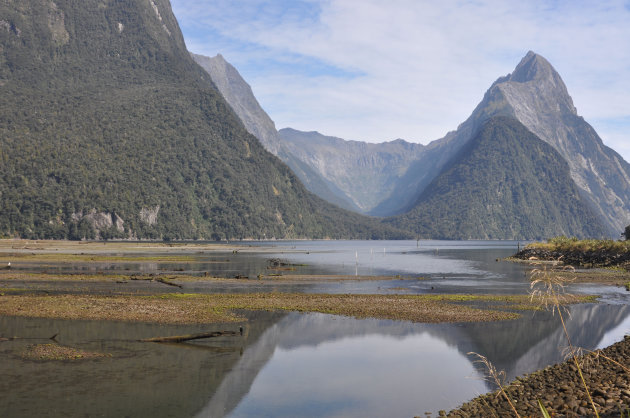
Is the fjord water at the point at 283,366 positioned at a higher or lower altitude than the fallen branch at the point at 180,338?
lower

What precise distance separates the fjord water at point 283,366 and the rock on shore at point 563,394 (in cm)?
160

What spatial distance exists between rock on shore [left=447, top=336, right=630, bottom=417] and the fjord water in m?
1.60

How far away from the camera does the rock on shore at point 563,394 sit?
2014cm

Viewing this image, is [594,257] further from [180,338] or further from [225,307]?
[180,338]

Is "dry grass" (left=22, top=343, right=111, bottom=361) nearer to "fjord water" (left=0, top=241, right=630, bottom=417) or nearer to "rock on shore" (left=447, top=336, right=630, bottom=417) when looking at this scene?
"fjord water" (left=0, top=241, right=630, bottom=417)

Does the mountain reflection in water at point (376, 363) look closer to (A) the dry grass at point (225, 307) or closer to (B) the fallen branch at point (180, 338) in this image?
(B) the fallen branch at point (180, 338)

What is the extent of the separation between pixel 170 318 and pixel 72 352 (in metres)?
11.1

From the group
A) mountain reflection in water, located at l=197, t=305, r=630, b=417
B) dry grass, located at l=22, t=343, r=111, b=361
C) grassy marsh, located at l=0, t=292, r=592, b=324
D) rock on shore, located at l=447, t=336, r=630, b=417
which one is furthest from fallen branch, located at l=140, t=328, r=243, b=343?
rock on shore, located at l=447, t=336, r=630, b=417

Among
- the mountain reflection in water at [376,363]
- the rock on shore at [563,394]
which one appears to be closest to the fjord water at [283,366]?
the mountain reflection in water at [376,363]

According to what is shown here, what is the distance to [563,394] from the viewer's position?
2209 cm

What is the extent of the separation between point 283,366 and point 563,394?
42.3 ft

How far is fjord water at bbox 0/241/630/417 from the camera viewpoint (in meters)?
21.9

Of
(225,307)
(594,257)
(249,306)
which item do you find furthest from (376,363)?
(594,257)

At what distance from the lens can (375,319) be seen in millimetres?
43500
